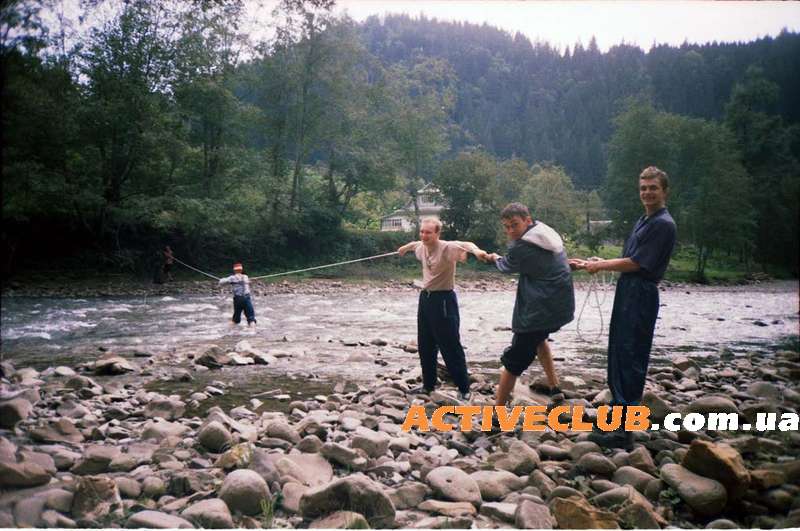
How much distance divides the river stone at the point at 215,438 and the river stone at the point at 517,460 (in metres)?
1.88

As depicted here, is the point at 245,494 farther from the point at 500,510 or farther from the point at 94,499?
the point at 500,510

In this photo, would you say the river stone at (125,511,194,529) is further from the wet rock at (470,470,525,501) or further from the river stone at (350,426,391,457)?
the wet rock at (470,470,525,501)

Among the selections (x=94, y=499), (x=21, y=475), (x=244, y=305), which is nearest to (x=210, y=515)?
(x=94, y=499)

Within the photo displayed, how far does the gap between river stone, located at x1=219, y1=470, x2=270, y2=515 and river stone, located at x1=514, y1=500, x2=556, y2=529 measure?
128 centimetres

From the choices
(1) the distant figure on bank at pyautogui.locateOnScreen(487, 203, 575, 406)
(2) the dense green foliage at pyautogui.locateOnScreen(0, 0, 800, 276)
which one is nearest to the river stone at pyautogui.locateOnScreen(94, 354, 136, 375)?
(2) the dense green foliage at pyautogui.locateOnScreen(0, 0, 800, 276)

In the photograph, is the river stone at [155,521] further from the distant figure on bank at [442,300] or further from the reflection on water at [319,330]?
the reflection on water at [319,330]

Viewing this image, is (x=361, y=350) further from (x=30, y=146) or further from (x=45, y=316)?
(x=45, y=316)

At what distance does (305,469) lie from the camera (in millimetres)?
2973

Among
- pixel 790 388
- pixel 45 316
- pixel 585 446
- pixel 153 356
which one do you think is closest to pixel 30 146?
pixel 585 446

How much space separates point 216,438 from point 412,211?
39659 millimetres

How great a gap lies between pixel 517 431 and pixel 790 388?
387 cm

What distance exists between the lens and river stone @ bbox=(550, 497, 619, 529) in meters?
2.17

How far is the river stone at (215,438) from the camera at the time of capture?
3406 millimetres

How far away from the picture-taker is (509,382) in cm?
432
